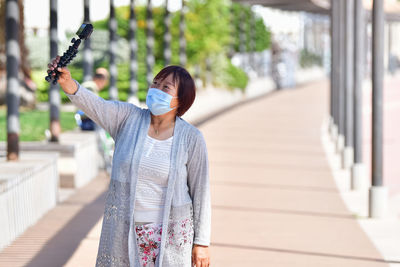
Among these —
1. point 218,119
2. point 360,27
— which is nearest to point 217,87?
point 218,119

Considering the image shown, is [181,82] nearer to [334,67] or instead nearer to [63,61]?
[63,61]

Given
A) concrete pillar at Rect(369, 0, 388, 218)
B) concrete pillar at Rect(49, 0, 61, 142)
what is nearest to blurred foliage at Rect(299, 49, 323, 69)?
concrete pillar at Rect(49, 0, 61, 142)

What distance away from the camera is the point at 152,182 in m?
4.89

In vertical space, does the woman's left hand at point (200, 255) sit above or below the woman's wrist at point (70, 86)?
below

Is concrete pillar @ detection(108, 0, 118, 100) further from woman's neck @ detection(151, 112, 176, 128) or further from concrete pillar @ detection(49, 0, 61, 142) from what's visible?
woman's neck @ detection(151, 112, 176, 128)

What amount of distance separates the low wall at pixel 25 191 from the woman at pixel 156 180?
467cm

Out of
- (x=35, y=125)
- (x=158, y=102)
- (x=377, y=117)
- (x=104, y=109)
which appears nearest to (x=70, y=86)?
(x=104, y=109)

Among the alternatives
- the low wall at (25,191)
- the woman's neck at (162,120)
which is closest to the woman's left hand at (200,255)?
the woman's neck at (162,120)

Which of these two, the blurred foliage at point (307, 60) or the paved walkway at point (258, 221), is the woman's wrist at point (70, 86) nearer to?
the paved walkway at point (258, 221)

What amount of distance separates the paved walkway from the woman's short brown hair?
385 centimetres

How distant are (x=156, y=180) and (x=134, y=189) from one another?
0.11 meters

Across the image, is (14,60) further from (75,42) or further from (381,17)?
(75,42)

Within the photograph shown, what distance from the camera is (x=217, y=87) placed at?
4550 centimetres

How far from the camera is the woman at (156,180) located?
16.0 ft
